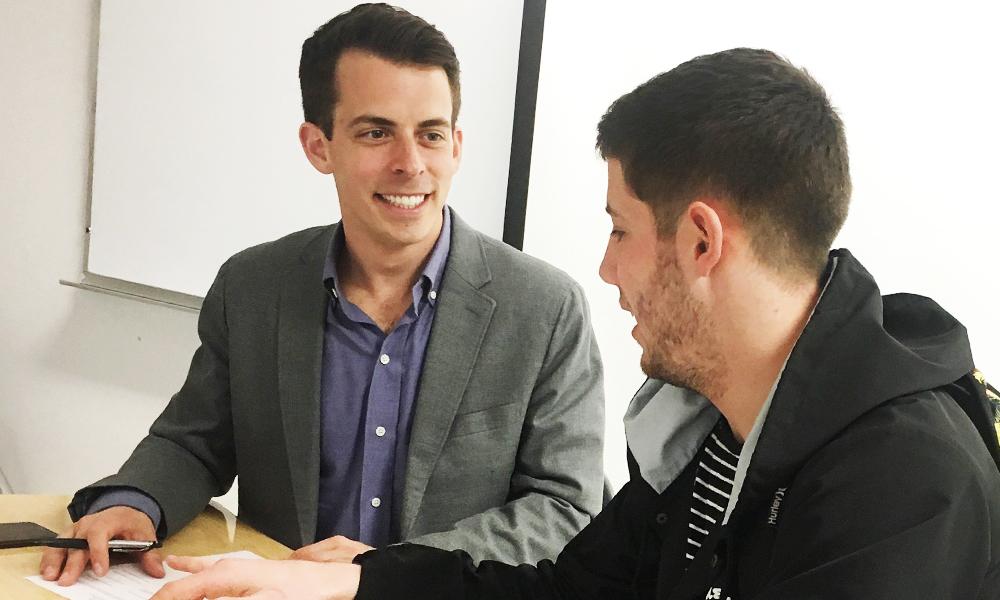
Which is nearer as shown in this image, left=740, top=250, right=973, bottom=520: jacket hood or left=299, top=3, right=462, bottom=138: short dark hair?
left=740, top=250, right=973, bottom=520: jacket hood

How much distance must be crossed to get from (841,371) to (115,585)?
97cm

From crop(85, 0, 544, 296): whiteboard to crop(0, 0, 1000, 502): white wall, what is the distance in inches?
5.7

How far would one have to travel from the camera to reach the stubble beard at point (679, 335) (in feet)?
3.57

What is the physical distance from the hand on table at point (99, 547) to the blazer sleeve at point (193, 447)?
58 mm

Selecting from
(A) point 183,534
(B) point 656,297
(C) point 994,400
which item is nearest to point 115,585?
(A) point 183,534

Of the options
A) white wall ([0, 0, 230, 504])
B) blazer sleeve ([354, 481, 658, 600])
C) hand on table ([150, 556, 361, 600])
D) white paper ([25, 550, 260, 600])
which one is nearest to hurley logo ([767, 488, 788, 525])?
blazer sleeve ([354, 481, 658, 600])

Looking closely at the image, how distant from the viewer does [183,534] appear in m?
1.63

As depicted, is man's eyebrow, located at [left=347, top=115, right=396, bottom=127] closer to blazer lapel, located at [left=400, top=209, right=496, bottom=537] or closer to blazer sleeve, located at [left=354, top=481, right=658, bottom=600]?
blazer lapel, located at [left=400, top=209, right=496, bottom=537]

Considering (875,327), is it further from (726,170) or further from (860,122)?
(860,122)

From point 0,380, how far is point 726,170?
3.25 m

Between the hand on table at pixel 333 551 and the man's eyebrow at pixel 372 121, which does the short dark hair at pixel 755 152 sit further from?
the man's eyebrow at pixel 372 121

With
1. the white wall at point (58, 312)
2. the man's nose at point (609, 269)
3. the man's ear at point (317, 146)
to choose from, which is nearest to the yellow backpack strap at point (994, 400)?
the man's nose at point (609, 269)

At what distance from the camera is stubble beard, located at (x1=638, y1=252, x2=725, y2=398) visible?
3.57 feet

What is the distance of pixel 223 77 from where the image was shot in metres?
3.04
